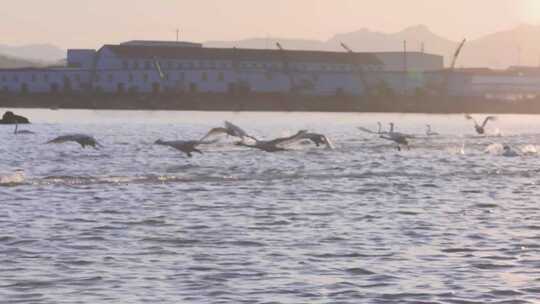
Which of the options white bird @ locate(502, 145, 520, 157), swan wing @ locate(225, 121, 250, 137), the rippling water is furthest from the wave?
white bird @ locate(502, 145, 520, 157)

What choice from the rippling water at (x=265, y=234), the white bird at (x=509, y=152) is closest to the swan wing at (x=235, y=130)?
the rippling water at (x=265, y=234)

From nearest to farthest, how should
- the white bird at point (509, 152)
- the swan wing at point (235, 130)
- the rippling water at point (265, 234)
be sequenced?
the rippling water at point (265, 234) < the swan wing at point (235, 130) < the white bird at point (509, 152)

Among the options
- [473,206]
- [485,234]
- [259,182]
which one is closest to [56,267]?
[485,234]

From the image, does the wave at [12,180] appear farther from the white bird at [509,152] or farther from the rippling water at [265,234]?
the white bird at [509,152]

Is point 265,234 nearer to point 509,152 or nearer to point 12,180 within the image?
point 12,180

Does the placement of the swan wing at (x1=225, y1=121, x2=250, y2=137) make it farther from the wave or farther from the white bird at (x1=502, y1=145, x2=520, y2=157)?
the white bird at (x1=502, y1=145, x2=520, y2=157)

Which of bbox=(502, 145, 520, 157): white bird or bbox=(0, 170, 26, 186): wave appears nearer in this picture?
bbox=(0, 170, 26, 186): wave

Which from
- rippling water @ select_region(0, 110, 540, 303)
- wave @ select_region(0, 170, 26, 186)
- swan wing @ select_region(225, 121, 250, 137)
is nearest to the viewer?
rippling water @ select_region(0, 110, 540, 303)

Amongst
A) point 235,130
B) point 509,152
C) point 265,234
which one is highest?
point 235,130

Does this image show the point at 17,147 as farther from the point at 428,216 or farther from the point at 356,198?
the point at 428,216

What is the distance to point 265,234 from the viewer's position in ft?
88.3

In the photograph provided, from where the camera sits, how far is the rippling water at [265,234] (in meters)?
19.4

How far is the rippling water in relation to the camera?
1942cm

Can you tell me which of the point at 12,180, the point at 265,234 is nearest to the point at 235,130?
the point at 12,180
